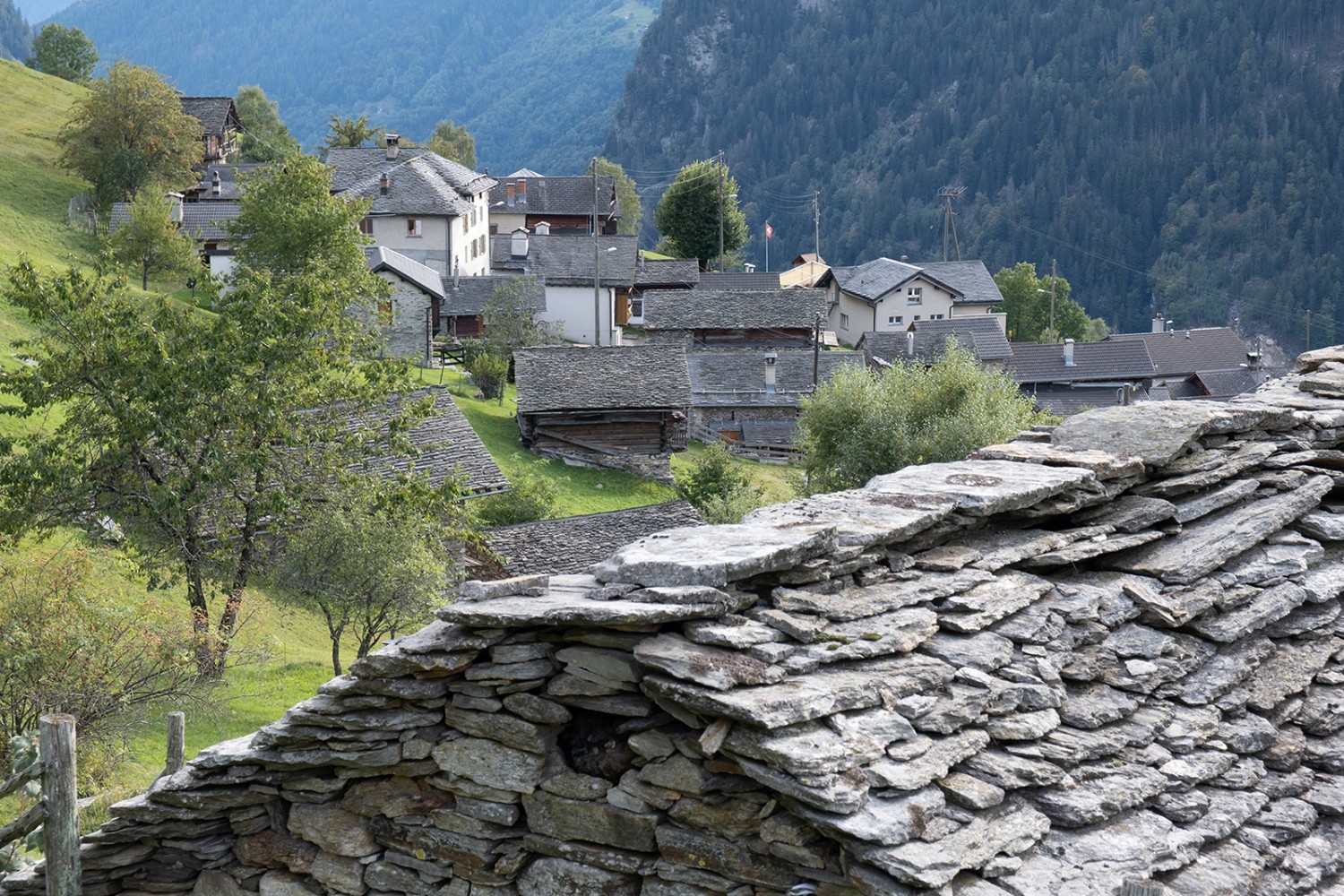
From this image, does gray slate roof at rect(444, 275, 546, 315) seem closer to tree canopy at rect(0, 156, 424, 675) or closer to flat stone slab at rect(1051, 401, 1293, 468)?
tree canopy at rect(0, 156, 424, 675)

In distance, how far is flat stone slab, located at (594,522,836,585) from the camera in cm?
818

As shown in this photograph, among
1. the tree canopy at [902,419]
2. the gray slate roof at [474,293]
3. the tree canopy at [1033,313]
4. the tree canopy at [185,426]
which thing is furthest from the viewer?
the tree canopy at [1033,313]

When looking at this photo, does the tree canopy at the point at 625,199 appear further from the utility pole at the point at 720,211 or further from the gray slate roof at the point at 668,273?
the gray slate roof at the point at 668,273

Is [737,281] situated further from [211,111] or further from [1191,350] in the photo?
[211,111]

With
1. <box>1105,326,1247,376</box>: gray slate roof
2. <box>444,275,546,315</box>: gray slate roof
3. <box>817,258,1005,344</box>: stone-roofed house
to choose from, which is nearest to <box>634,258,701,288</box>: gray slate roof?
<box>817,258,1005,344</box>: stone-roofed house

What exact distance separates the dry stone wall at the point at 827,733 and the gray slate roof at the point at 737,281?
3120 inches

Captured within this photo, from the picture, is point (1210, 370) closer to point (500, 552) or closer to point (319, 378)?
point (500, 552)

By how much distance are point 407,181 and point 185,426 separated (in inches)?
2263

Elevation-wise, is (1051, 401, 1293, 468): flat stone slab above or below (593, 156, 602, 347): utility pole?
below

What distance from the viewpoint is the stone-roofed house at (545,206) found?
4067 inches

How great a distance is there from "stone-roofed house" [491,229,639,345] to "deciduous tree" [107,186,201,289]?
1979cm

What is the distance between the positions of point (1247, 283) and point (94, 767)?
180212 millimetres

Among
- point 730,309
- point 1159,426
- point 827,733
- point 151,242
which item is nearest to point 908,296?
point 730,309

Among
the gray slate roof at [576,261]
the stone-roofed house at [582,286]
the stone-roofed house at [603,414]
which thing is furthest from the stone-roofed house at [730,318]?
the stone-roofed house at [603,414]
